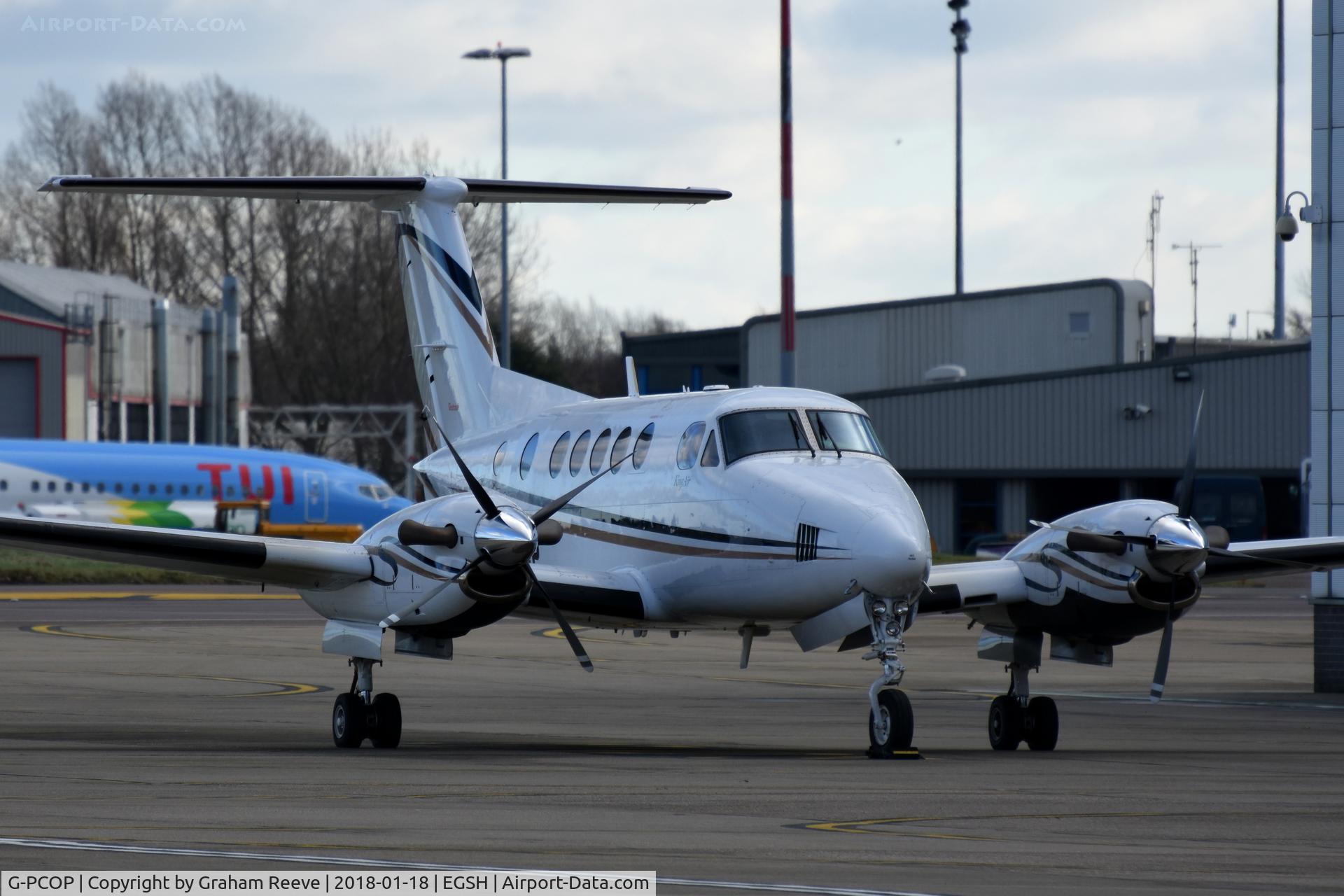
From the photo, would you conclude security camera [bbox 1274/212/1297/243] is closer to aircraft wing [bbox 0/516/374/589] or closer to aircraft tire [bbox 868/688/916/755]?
aircraft tire [bbox 868/688/916/755]

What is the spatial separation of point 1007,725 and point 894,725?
7.65ft

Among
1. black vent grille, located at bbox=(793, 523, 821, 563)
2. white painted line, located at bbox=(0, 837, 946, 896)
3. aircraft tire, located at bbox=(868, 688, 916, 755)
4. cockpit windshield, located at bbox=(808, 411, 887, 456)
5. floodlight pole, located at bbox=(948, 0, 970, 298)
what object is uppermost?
floodlight pole, located at bbox=(948, 0, 970, 298)

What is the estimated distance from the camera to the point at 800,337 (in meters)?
61.7

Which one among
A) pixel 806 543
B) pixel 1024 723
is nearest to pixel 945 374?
pixel 1024 723

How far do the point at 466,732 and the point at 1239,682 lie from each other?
36.1ft

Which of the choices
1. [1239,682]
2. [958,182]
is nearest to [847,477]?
[1239,682]

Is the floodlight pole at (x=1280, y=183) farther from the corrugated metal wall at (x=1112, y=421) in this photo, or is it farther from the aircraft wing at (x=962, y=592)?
the aircraft wing at (x=962, y=592)

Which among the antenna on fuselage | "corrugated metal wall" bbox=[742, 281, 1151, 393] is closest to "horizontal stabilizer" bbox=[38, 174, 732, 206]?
the antenna on fuselage

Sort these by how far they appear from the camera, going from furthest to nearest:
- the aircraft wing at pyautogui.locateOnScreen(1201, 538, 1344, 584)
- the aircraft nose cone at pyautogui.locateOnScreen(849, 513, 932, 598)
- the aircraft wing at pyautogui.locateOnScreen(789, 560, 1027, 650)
A: 1. the aircraft wing at pyautogui.locateOnScreen(1201, 538, 1344, 584)
2. the aircraft wing at pyautogui.locateOnScreen(789, 560, 1027, 650)
3. the aircraft nose cone at pyautogui.locateOnScreen(849, 513, 932, 598)

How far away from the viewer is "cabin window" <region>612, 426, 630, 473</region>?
643 inches

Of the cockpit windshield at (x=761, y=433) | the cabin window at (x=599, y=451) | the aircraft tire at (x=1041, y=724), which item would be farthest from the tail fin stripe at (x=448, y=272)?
the aircraft tire at (x=1041, y=724)

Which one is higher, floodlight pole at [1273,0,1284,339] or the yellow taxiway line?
floodlight pole at [1273,0,1284,339]

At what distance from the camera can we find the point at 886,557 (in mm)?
13562

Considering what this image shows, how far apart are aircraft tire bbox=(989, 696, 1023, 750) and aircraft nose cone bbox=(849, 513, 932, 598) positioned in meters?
2.37
